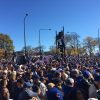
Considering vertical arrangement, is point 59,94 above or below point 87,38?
Answer: below

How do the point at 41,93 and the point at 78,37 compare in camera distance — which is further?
the point at 78,37

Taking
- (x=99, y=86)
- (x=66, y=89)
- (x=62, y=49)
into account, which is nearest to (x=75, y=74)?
(x=99, y=86)

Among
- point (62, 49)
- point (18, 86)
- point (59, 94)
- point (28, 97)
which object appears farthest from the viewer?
point (62, 49)

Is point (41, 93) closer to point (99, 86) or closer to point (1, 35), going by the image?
point (99, 86)

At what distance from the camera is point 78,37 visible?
15750cm

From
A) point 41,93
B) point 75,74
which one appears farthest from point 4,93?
point 75,74

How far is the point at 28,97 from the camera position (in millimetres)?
7457

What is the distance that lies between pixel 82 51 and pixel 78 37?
6.19 m

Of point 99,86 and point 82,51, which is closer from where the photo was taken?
point 99,86

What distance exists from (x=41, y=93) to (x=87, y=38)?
158 meters

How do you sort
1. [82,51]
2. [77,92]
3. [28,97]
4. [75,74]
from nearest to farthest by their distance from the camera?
[28,97] → [77,92] → [75,74] → [82,51]

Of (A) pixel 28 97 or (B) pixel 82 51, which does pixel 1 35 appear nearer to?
(B) pixel 82 51

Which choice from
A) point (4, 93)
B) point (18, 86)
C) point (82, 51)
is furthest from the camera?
point (82, 51)

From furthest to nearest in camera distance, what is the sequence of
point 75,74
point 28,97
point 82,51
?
point 82,51 → point 75,74 → point 28,97
